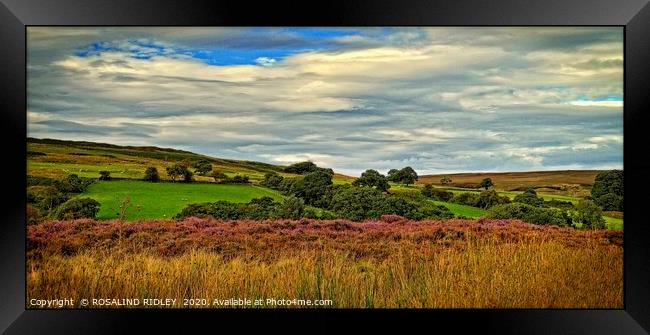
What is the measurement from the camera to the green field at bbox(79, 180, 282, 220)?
307 inches

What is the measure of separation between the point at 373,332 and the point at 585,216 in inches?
122

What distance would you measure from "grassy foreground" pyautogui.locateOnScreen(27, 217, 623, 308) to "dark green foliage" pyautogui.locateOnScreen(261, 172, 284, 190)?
0.70 m

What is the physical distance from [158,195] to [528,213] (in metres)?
4.80

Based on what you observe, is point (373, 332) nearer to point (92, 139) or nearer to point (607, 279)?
point (607, 279)

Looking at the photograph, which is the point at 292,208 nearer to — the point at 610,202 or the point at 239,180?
the point at 239,180

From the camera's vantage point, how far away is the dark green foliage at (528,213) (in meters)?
8.02

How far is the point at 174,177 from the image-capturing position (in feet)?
26.2

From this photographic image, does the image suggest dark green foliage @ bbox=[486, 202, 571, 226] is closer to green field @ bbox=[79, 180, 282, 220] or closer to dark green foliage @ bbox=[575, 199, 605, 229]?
dark green foliage @ bbox=[575, 199, 605, 229]

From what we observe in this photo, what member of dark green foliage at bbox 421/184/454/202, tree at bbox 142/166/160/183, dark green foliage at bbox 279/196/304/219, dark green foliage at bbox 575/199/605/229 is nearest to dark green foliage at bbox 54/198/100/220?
tree at bbox 142/166/160/183

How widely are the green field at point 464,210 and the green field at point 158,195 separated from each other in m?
2.21

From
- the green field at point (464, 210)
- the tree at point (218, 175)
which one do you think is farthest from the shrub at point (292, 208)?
the green field at point (464, 210)

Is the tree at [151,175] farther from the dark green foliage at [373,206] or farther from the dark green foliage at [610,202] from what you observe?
the dark green foliage at [610,202]

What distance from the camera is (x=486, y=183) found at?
7773mm
